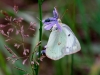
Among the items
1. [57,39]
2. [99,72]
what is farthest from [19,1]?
[57,39]

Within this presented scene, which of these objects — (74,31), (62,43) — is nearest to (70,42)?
(62,43)

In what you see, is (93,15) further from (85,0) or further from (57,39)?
(57,39)

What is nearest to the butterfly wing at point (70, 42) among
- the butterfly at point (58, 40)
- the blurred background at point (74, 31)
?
the butterfly at point (58, 40)

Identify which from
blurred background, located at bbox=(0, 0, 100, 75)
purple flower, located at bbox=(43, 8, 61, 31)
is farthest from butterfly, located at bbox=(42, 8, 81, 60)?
blurred background, located at bbox=(0, 0, 100, 75)

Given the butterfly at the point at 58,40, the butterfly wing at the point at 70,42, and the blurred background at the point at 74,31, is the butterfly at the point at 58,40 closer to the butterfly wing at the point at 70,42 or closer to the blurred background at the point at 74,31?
the butterfly wing at the point at 70,42

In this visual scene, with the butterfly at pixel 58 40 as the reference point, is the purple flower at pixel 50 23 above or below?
above

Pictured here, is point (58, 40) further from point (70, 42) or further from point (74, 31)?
point (74, 31)

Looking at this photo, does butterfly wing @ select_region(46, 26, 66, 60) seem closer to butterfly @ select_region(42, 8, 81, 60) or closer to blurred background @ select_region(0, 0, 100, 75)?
butterfly @ select_region(42, 8, 81, 60)
